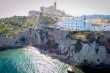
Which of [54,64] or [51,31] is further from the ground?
[51,31]

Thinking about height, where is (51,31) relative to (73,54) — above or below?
above

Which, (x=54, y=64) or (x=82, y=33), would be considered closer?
(x=54, y=64)

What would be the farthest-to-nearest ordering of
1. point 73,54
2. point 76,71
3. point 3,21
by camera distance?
point 3,21 < point 73,54 < point 76,71

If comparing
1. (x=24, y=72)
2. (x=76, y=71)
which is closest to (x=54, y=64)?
(x=76, y=71)

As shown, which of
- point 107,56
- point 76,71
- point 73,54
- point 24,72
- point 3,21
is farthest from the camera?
point 3,21

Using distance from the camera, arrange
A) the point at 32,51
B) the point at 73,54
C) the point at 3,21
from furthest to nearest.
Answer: the point at 3,21, the point at 32,51, the point at 73,54

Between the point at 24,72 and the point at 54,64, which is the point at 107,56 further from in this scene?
the point at 24,72

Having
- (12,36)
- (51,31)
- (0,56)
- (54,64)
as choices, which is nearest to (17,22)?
(12,36)

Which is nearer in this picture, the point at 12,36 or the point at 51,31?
the point at 51,31

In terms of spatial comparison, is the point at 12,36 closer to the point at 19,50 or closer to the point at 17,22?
the point at 19,50
